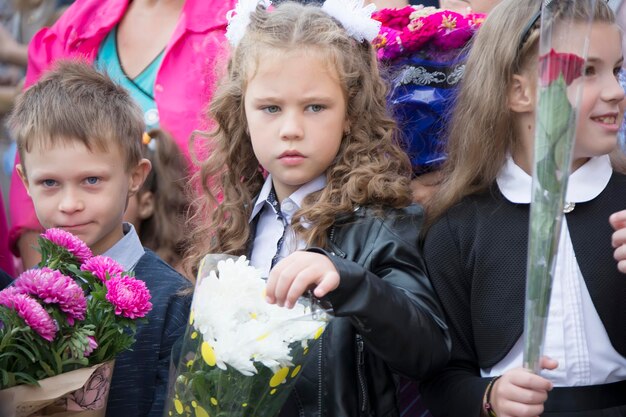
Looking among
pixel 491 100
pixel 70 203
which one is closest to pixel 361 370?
pixel 491 100

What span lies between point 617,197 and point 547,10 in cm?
81

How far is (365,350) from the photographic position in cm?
275

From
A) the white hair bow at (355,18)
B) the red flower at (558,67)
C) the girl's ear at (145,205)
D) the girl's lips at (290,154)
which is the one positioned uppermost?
the red flower at (558,67)

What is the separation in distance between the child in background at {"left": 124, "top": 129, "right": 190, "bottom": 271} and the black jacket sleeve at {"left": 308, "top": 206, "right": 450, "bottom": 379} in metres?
1.34

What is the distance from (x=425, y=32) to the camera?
3.14m

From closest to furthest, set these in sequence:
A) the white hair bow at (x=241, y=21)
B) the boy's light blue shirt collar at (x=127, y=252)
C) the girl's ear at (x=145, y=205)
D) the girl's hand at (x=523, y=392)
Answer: the girl's hand at (x=523, y=392) → the white hair bow at (x=241, y=21) → the boy's light blue shirt collar at (x=127, y=252) → the girl's ear at (x=145, y=205)

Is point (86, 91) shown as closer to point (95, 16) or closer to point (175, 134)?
point (175, 134)

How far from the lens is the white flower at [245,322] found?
2320 mm

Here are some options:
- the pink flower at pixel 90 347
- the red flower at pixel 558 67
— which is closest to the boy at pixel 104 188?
the pink flower at pixel 90 347

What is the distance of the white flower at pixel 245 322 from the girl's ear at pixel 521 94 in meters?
0.84

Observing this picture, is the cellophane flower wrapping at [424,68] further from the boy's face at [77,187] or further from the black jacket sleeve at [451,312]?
the boy's face at [77,187]

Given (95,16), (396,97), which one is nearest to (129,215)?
(95,16)

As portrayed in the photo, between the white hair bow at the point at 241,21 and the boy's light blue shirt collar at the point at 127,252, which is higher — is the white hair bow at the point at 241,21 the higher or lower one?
the higher one

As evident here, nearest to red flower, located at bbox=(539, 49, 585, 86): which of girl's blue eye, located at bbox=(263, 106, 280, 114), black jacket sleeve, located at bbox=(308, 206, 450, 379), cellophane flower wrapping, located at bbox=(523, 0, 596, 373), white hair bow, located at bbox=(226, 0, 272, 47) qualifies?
cellophane flower wrapping, located at bbox=(523, 0, 596, 373)
